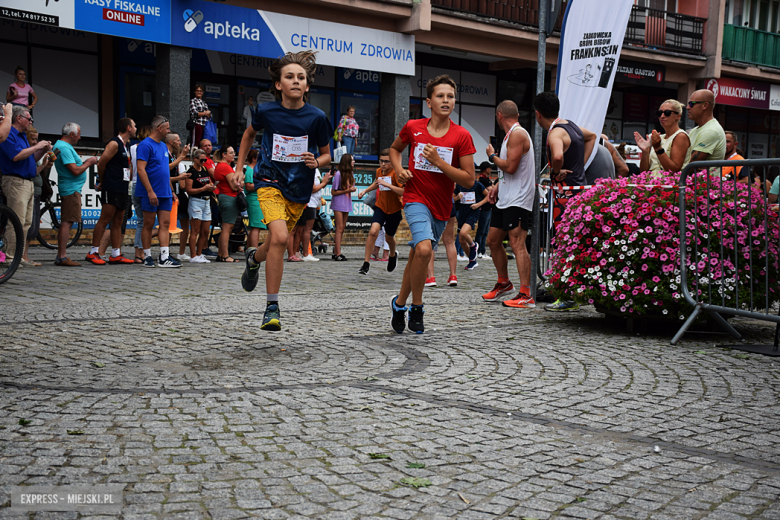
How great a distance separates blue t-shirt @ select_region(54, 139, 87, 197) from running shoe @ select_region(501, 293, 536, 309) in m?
6.57

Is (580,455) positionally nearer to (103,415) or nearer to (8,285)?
(103,415)

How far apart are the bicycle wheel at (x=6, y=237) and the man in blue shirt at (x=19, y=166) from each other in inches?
70.0

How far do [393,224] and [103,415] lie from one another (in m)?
7.15

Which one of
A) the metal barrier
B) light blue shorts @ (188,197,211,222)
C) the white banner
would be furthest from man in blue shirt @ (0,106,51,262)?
the metal barrier

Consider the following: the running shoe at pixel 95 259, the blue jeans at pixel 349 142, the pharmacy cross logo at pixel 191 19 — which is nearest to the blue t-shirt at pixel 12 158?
the running shoe at pixel 95 259

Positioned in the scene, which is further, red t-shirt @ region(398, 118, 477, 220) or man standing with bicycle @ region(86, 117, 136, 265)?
man standing with bicycle @ region(86, 117, 136, 265)

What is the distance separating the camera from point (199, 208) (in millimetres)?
13023

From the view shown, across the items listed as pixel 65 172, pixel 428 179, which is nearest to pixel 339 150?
pixel 65 172

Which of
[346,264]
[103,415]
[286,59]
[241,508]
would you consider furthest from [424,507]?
[346,264]

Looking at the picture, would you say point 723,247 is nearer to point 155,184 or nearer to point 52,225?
point 155,184

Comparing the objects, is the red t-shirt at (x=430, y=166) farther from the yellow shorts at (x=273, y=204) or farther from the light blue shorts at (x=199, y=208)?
the light blue shorts at (x=199, y=208)

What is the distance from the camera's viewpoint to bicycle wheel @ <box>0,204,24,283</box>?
8482 millimetres

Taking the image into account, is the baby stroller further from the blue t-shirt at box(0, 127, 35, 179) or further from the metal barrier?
the metal barrier

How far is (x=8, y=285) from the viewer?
905cm
